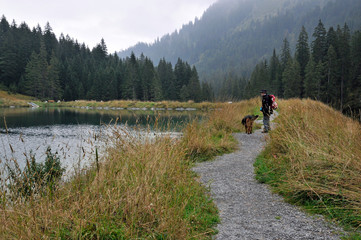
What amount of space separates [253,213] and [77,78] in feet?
247

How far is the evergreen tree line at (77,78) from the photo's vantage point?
62.9 metres

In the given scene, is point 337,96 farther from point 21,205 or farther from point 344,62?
point 21,205

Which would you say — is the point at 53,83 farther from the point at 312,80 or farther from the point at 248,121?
the point at 248,121

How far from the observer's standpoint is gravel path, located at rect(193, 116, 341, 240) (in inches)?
109

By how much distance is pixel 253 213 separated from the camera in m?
3.35

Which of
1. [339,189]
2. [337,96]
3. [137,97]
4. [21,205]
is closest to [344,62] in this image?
[337,96]

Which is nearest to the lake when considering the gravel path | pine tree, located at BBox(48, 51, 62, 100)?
the gravel path

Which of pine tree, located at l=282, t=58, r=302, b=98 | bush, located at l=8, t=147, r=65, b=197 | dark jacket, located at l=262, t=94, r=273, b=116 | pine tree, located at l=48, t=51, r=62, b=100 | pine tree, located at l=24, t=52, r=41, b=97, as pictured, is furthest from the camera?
pine tree, located at l=48, t=51, r=62, b=100

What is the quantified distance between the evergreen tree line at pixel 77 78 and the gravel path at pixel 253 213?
54.6 metres

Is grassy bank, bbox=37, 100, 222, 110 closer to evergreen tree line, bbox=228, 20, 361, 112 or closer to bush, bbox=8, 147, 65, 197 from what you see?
evergreen tree line, bbox=228, 20, 361, 112

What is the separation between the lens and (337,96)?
144 ft

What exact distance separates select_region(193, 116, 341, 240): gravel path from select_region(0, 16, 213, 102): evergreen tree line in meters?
54.6

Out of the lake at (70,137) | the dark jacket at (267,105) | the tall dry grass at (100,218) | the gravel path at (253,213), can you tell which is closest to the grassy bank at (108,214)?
the tall dry grass at (100,218)

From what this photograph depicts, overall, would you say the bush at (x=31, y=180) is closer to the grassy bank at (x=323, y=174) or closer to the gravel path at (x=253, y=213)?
the gravel path at (x=253, y=213)
